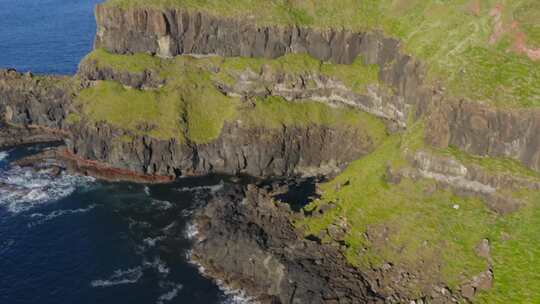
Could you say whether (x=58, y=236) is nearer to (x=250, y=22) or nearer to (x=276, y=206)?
(x=276, y=206)

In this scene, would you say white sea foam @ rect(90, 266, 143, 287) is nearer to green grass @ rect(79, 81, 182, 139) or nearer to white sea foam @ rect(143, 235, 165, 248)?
white sea foam @ rect(143, 235, 165, 248)

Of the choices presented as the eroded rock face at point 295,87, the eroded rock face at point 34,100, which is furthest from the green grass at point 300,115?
the eroded rock face at point 34,100

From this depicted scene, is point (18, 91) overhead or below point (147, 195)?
overhead

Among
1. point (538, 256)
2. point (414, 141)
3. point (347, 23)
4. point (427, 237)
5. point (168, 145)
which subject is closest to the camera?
point (538, 256)

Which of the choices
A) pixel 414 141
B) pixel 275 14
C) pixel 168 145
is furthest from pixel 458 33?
pixel 168 145

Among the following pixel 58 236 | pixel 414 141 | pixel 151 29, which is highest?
pixel 151 29
